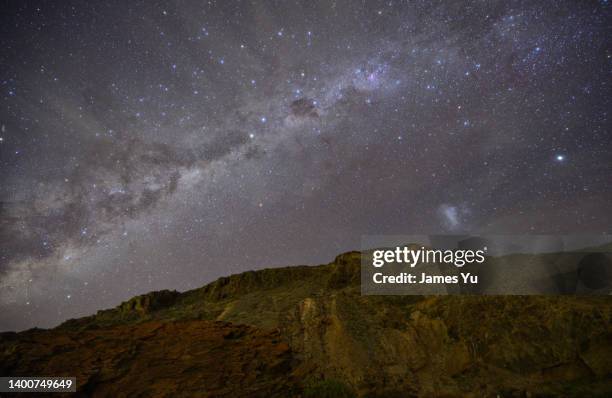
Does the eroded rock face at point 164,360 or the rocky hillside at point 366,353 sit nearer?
the rocky hillside at point 366,353

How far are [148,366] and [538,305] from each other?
48.4ft

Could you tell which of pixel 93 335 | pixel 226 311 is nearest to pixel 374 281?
pixel 226 311

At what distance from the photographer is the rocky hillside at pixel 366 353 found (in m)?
10.5

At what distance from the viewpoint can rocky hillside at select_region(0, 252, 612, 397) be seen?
10.5m

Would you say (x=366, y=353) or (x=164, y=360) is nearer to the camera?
(x=366, y=353)

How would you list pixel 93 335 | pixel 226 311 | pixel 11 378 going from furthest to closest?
1. pixel 226 311
2. pixel 93 335
3. pixel 11 378

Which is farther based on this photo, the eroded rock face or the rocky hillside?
the eroded rock face

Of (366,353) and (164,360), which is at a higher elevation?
(366,353)

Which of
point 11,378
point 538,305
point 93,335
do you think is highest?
point 538,305

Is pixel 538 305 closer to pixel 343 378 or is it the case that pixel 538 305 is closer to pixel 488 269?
pixel 488 269

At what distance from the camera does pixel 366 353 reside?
443 inches

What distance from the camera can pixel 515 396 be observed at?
991 cm

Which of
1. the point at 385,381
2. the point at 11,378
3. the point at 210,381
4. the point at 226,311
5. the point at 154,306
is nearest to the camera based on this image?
the point at 385,381

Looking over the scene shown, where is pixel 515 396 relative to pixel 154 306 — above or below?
below
